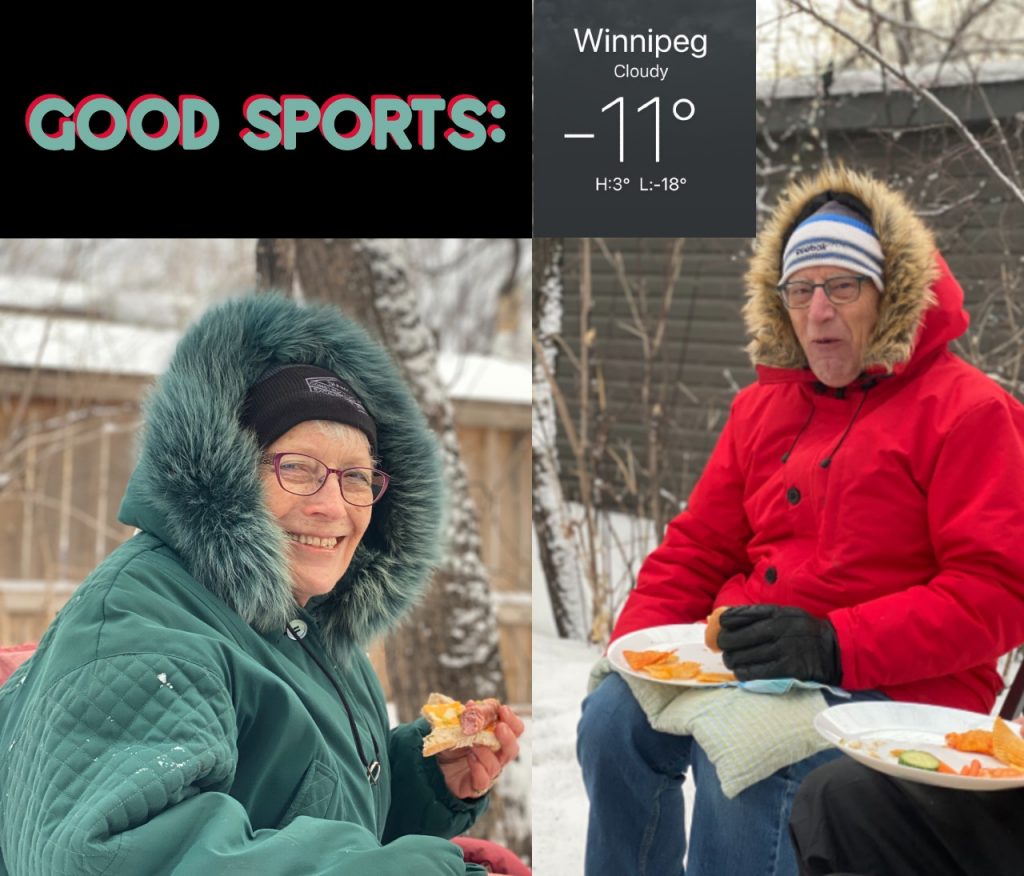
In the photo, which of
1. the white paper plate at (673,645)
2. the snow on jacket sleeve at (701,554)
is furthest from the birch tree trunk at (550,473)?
the white paper plate at (673,645)

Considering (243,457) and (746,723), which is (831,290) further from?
(243,457)

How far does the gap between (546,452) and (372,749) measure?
2419mm

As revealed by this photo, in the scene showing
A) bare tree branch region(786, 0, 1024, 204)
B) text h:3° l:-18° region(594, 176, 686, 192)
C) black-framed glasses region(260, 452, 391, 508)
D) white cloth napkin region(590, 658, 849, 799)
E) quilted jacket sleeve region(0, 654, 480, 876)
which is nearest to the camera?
quilted jacket sleeve region(0, 654, 480, 876)

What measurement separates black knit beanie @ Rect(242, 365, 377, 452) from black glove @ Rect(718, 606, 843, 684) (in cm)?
82

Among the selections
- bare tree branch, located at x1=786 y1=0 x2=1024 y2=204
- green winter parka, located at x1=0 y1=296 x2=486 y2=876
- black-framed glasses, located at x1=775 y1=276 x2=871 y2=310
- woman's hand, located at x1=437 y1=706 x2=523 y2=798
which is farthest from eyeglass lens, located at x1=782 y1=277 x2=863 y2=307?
bare tree branch, located at x1=786 y1=0 x2=1024 y2=204

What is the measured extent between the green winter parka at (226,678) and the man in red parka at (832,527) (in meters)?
0.46

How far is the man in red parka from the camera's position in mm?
1918

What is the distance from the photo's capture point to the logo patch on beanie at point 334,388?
149 cm

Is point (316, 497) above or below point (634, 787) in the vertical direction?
above

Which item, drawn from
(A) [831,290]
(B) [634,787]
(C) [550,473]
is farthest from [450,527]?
(A) [831,290]

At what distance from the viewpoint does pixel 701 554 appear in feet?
7.73

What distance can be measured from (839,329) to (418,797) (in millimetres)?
1059

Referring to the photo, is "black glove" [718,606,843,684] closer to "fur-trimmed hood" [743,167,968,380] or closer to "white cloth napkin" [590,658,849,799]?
"white cloth napkin" [590,658,849,799]

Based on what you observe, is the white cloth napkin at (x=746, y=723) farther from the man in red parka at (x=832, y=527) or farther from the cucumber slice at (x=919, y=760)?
the cucumber slice at (x=919, y=760)
